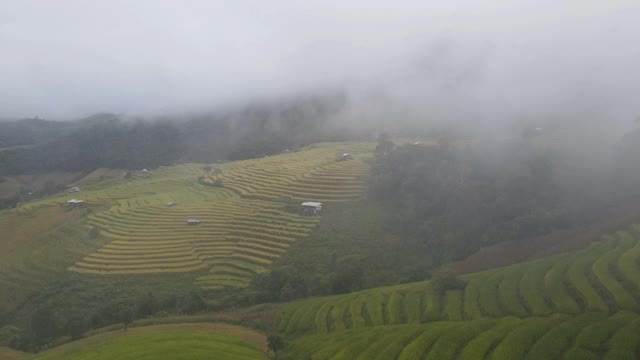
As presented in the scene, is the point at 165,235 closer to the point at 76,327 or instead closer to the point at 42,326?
the point at 42,326

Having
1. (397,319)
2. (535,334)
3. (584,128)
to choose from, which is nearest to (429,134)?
(584,128)

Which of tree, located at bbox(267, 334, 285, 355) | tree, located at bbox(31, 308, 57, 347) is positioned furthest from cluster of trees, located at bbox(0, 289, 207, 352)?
tree, located at bbox(267, 334, 285, 355)

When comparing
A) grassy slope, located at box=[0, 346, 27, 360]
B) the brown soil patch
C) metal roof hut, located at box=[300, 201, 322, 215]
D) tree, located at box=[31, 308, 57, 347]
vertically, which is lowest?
grassy slope, located at box=[0, 346, 27, 360]

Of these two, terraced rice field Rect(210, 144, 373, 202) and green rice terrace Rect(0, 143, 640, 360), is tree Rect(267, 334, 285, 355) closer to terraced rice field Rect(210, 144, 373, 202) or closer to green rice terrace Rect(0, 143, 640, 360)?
green rice terrace Rect(0, 143, 640, 360)

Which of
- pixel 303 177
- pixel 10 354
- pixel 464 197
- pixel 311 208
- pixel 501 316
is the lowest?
pixel 10 354

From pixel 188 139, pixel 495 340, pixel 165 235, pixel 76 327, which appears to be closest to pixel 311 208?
pixel 165 235

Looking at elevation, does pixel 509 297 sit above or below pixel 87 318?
above
